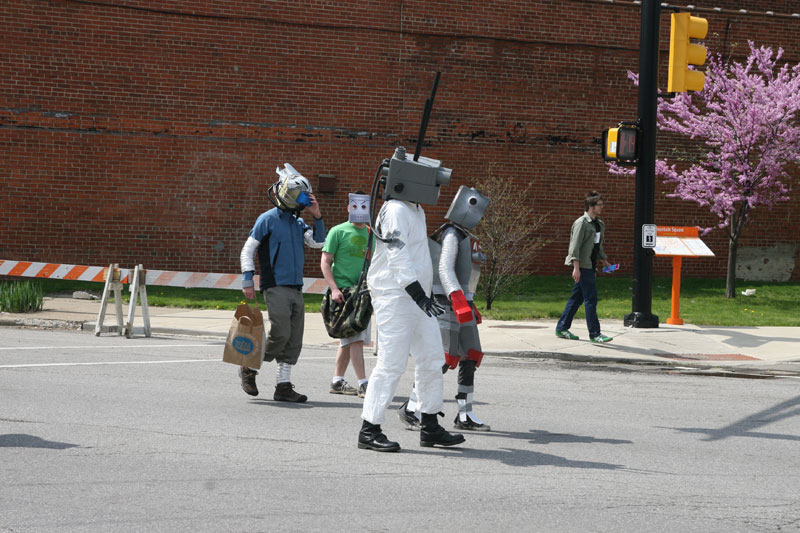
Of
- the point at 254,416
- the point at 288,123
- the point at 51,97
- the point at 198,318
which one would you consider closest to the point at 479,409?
the point at 254,416

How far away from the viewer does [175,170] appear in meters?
20.5

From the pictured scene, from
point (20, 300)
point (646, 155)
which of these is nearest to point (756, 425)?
point (646, 155)

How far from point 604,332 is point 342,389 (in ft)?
18.0

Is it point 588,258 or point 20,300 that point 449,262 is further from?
point 20,300

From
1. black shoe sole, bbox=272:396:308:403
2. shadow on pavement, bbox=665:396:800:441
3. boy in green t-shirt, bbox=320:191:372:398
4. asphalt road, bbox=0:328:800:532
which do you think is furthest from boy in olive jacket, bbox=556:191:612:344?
black shoe sole, bbox=272:396:308:403

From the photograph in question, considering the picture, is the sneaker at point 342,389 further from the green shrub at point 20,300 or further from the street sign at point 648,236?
the green shrub at point 20,300

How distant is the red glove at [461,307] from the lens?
6.44 metres

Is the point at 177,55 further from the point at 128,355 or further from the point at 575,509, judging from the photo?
the point at 575,509

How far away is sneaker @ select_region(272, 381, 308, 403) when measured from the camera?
8.66 m

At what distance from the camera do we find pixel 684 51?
12.9 metres

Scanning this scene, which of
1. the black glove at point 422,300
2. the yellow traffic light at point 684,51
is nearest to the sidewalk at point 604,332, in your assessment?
the yellow traffic light at point 684,51

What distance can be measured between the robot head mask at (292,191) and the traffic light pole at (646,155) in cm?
678

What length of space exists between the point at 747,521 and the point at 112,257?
17.3 m

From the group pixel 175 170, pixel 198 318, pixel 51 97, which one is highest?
pixel 51 97
